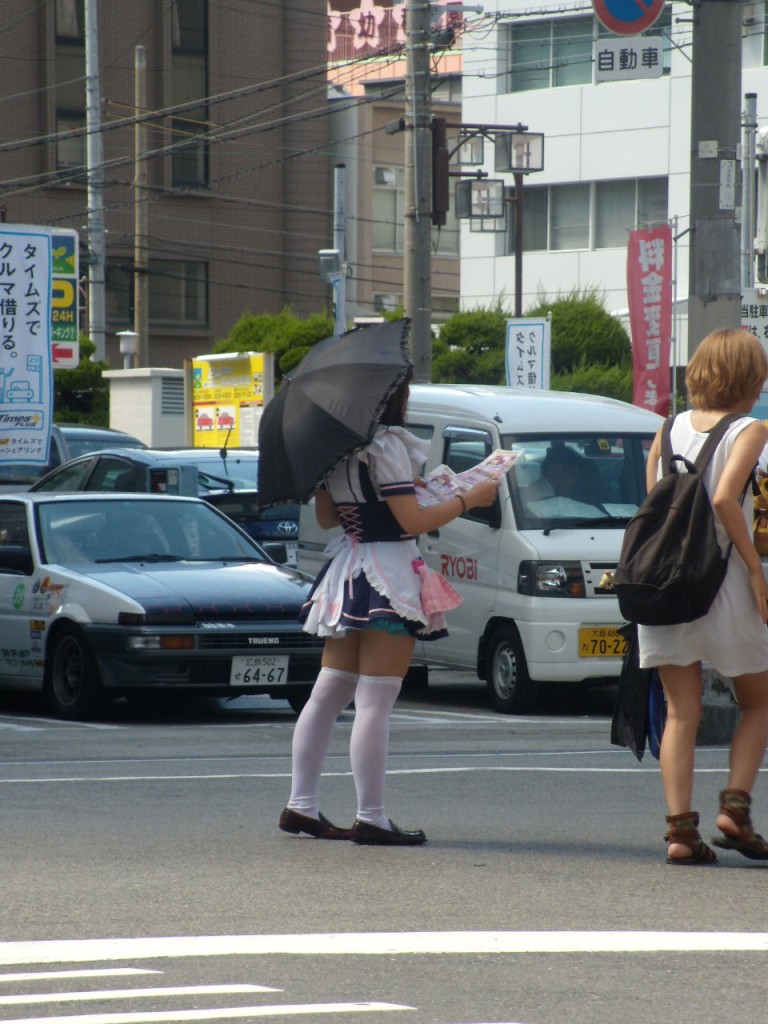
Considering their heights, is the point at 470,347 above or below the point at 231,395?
above

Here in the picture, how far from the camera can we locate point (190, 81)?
196 feet

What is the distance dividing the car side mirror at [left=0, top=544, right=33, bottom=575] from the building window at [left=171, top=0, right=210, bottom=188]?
47.6 meters

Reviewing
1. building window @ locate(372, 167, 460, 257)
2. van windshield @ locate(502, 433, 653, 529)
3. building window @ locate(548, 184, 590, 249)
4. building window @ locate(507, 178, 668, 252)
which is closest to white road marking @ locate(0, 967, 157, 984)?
van windshield @ locate(502, 433, 653, 529)

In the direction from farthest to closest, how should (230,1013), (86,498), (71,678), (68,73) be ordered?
(68,73) → (86,498) → (71,678) → (230,1013)

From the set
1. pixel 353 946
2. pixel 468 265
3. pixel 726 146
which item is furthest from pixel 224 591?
pixel 468 265

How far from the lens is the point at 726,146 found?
12531 millimetres

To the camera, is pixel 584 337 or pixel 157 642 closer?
pixel 157 642

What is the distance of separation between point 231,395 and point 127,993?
2545cm

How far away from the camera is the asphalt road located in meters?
4.60

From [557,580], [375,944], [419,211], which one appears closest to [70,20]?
[419,211]

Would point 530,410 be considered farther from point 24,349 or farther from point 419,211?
point 419,211

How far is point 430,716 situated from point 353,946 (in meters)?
7.82

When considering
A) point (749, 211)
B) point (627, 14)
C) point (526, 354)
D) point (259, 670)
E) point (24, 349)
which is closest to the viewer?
point (259, 670)

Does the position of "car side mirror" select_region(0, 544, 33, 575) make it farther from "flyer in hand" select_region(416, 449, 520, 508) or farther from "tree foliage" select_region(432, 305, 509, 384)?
"tree foliage" select_region(432, 305, 509, 384)
